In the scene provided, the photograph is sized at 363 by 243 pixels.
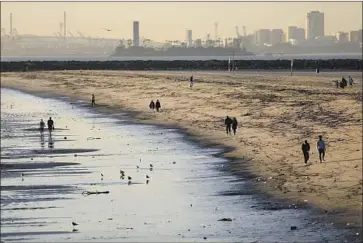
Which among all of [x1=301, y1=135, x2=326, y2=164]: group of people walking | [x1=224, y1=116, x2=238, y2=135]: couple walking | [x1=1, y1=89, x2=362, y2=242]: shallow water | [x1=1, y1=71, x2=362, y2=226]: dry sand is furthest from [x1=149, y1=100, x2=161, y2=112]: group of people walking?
[x1=301, y1=135, x2=326, y2=164]: group of people walking

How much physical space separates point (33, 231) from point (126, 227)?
1519mm

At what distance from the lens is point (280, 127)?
28391 mm

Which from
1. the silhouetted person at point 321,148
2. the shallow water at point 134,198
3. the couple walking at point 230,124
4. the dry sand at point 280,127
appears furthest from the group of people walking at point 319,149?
the couple walking at point 230,124

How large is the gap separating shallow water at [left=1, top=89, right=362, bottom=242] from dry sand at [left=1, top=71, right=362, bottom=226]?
84 centimetres

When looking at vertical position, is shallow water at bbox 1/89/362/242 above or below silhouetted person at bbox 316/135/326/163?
below

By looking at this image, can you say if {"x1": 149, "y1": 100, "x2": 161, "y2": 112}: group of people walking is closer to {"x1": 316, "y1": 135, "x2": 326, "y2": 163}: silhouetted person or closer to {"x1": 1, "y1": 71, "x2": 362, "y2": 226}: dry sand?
{"x1": 1, "y1": 71, "x2": 362, "y2": 226}: dry sand

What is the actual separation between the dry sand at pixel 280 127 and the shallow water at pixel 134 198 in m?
0.84

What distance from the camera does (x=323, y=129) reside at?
26000 millimetres

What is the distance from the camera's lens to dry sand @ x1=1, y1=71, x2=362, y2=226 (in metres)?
17.2

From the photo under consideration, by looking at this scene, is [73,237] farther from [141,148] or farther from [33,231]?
[141,148]

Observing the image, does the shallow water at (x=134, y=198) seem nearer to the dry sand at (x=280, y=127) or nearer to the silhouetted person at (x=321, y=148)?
the dry sand at (x=280, y=127)

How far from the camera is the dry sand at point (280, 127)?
17.2m

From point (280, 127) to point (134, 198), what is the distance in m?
12.2

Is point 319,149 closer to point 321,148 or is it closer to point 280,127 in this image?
point 321,148
